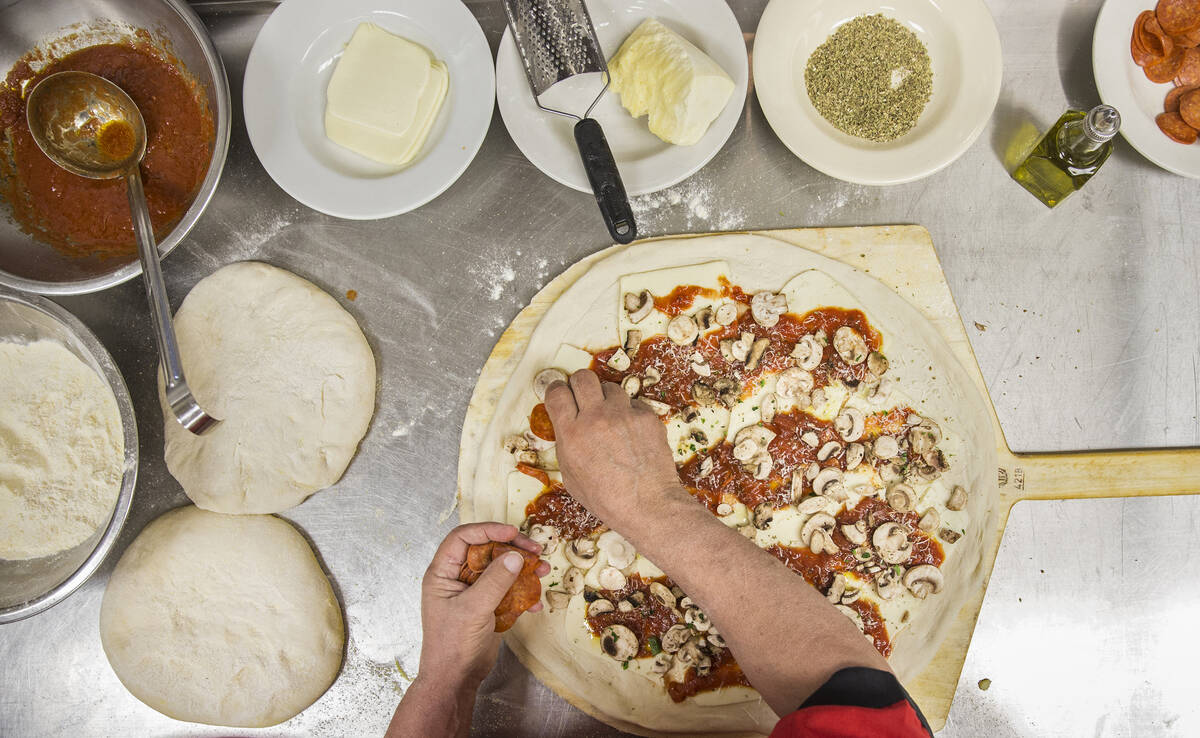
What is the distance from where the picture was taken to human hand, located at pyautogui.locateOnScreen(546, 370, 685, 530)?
184cm

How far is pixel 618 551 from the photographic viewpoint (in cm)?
205

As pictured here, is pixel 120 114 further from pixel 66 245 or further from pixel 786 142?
pixel 786 142

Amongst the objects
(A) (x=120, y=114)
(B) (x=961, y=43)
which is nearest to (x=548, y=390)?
(A) (x=120, y=114)

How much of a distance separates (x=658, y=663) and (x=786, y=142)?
1647mm

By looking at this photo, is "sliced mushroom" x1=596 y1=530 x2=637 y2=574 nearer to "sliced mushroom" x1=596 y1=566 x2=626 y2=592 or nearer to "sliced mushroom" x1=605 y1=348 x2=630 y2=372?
"sliced mushroom" x1=596 y1=566 x2=626 y2=592

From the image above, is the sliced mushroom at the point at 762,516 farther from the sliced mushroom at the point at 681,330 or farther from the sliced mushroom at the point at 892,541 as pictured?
the sliced mushroom at the point at 681,330

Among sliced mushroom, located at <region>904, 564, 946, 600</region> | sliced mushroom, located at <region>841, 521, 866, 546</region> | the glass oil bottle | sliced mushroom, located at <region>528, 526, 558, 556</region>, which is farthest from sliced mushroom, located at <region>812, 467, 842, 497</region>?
the glass oil bottle

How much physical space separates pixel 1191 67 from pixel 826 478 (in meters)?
1.72

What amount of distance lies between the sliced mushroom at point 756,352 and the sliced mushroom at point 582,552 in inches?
28.9

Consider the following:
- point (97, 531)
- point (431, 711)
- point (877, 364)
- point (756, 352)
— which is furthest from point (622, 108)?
point (97, 531)

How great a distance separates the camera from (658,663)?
206cm

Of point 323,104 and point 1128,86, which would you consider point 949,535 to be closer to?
point 1128,86

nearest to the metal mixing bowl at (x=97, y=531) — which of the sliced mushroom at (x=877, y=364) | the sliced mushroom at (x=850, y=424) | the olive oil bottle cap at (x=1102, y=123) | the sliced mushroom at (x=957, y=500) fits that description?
the sliced mushroom at (x=850, y=424)

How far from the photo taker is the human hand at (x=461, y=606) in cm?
181
